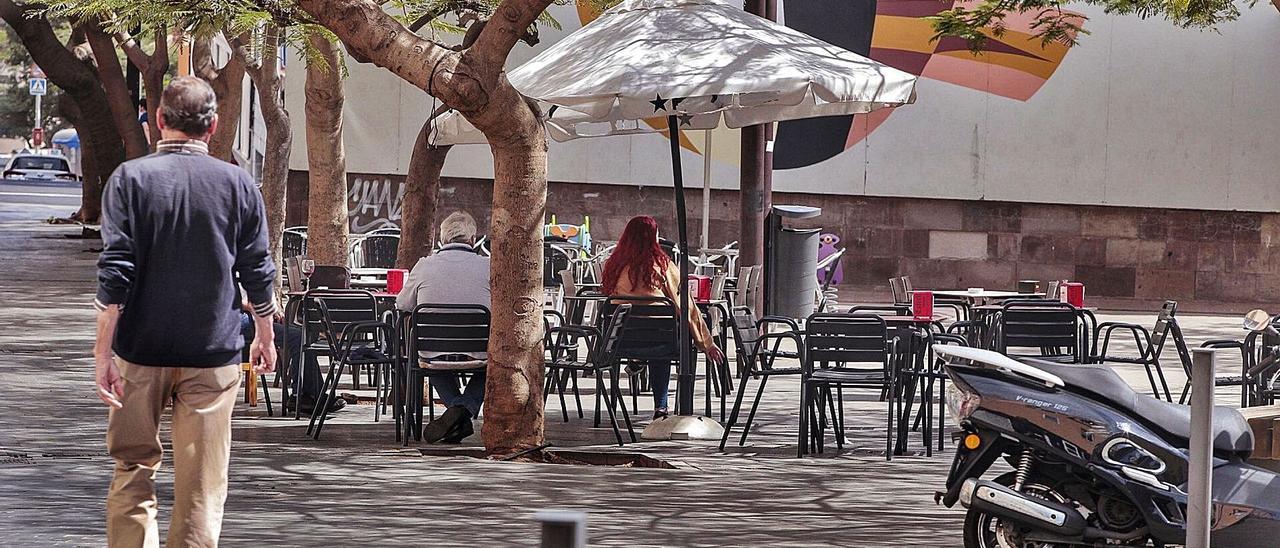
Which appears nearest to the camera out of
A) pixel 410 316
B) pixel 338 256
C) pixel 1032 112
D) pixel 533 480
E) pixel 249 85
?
pixel 533 480

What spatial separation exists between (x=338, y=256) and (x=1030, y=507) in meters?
9.71

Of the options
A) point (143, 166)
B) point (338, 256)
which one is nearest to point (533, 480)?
point (143, 166)

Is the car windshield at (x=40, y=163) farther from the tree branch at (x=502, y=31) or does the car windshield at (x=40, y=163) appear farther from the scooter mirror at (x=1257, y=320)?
the scooter mirror at (x=1257, y=320)

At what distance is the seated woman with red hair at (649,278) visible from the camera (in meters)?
10.5

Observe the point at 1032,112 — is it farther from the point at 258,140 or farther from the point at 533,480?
the point at 258,140

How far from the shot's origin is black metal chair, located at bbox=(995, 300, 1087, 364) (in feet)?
35.1

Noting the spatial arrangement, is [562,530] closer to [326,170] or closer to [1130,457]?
[1130,457]

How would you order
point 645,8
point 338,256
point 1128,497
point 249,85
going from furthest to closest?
1. point 249,85
2. point 338,256
3. point 645,8
4. point 1128,497

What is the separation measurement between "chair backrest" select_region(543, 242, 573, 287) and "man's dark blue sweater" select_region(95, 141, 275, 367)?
1045 cm

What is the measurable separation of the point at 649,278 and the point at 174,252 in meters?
5.42

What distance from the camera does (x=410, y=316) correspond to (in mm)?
9859

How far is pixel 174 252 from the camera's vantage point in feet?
17.3

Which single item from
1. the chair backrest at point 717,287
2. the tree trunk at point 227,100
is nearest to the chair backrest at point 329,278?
the chair backrest at point 717,287

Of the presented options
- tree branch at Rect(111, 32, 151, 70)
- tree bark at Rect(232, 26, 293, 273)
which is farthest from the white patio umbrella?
tree branch at Rect(111, 32, 151, 70)
